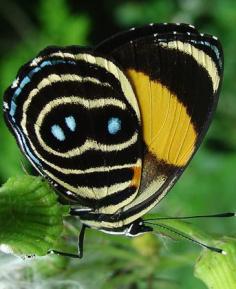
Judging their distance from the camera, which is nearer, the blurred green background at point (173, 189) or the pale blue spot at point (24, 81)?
the pale blue spot at point (24, 81)

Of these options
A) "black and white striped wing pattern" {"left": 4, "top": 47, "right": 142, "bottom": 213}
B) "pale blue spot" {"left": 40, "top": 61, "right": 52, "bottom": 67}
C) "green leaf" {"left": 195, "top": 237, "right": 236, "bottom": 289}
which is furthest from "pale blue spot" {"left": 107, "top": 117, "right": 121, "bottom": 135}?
"green leaf" {"left": 195, "top": 237, "right": 236, "bottom": 289}

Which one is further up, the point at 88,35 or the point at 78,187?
the point at 88,35

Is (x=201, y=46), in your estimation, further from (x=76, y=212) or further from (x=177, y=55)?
(x=76, y=212)

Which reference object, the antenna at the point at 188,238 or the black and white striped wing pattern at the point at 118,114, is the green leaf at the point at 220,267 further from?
the black and white striped wing pattern at the point at 118,114

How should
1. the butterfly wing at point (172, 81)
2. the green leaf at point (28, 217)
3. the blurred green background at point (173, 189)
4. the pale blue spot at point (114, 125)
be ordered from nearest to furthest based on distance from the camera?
the green leaf at point (28, 217) < the butterfly wing at point (172, 81) < the pale blue spot at point (114, 125) < the blurred green background at point (173, 189)

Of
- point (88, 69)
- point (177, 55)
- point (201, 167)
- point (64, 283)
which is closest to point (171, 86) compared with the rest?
point (177, 55)

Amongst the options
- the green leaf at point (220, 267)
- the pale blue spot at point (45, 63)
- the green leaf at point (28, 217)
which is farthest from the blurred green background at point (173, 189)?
the pale blue spot at point (45, 63)
